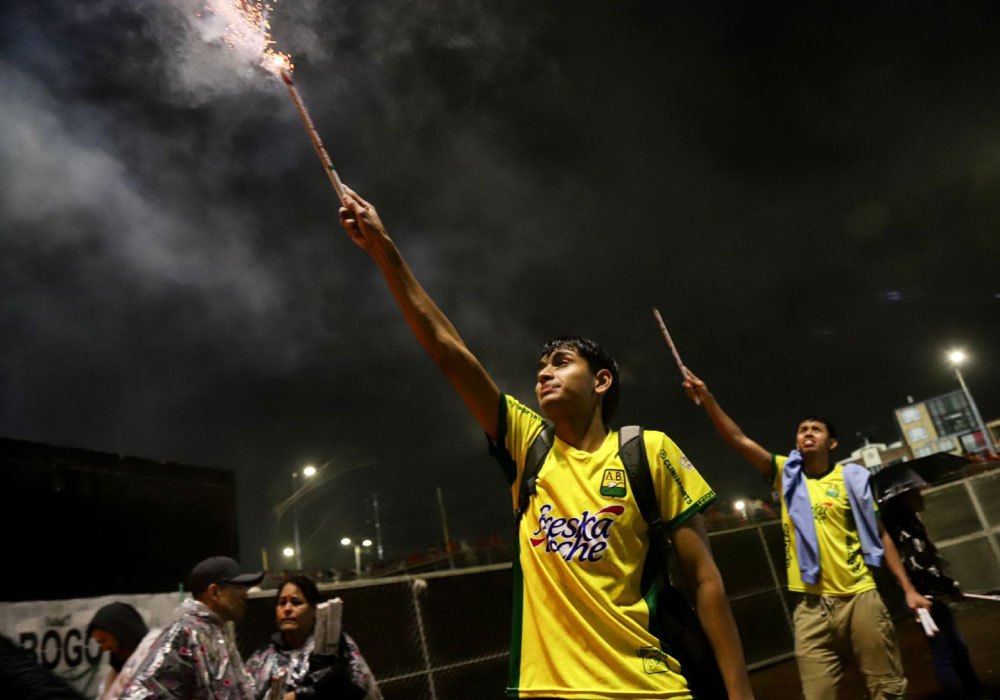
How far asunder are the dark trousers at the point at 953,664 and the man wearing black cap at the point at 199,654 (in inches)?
214

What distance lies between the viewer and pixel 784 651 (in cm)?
991

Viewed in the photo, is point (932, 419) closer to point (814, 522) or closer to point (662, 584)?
point (814, 522)

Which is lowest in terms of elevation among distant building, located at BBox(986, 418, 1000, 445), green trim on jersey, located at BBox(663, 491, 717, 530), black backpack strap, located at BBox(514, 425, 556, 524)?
green trim on jersey, located at BBox(663, 491, 717, 530)

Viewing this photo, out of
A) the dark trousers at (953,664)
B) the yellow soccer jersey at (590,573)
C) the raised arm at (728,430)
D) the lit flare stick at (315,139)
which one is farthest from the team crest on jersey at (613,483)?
the dark trousers at (953,664)

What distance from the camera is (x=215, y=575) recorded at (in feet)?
14.9

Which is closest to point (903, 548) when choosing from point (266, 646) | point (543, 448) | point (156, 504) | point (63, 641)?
point (543, 448)

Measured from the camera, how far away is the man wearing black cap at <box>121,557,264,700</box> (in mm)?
3623

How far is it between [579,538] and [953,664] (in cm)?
515

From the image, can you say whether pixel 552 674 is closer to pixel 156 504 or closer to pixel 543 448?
pixel 543 448

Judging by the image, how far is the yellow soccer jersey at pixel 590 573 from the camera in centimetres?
200

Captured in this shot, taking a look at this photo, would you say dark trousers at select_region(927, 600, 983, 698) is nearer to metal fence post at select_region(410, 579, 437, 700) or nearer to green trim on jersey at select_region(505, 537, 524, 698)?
metal fence post at select_region(410, 579, 437, 700)

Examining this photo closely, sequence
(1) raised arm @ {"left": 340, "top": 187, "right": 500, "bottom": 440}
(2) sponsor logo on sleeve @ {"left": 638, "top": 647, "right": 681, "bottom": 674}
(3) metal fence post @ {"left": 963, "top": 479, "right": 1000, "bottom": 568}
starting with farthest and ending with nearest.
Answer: (3) metal fence post @ {"left": 963, "top": 479, "right": 1000, "bottom": 568} → (1) raised arm @ {"left": 340, "top": 187, "right": 500, "bottom": 440} → (2) sponsor logo on sleeve @ {"left": 638, "top": 647, "right": 681, "bottom": 674}

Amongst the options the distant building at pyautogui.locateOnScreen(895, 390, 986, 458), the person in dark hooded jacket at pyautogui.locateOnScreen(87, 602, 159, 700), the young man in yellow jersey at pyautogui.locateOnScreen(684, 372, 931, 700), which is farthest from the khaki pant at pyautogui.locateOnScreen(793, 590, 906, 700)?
the distant building at pyautogui.locateOnScreen(895, 390, 986, 458)

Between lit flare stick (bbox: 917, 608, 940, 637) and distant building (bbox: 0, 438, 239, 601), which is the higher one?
distant building (bbox: 0, 438, 239, 601)
